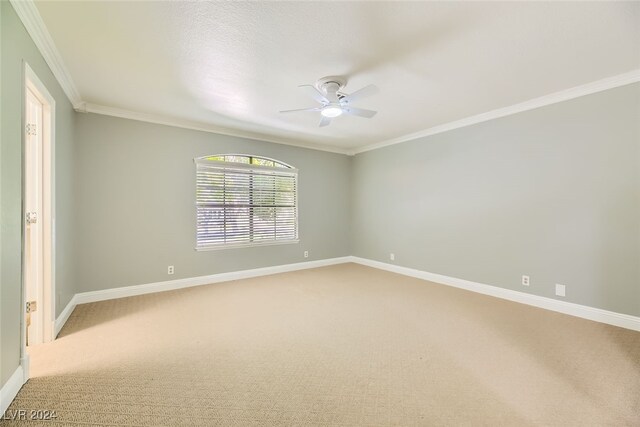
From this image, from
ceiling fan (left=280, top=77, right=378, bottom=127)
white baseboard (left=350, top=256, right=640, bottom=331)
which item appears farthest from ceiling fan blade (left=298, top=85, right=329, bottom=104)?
white baseboard (left=350, top=256, right=640, bottom=331)

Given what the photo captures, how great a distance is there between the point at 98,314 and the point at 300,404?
2.79 metres

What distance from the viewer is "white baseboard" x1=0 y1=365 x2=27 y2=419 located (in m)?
1.57

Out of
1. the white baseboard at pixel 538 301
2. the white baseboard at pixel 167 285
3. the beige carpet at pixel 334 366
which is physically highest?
the white baseboard at pixel 167 285

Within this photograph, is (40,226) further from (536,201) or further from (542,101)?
(542,101)

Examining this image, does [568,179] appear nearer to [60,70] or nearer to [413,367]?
[413,367]

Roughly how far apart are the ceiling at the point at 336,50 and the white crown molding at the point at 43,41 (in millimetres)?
48

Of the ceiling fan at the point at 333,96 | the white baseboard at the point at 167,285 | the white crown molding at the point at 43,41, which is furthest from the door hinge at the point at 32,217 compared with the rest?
the ceiling fan at the point at 333,96

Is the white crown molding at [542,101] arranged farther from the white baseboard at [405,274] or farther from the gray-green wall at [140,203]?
the gray-green wall at [140,203]

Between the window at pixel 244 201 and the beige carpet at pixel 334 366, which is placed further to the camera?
the window at pixel 244 201

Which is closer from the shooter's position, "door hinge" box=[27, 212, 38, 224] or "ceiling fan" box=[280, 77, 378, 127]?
"door hinge" box=[27, 212, 38, 224]

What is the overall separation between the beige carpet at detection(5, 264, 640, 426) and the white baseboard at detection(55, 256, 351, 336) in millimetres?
139

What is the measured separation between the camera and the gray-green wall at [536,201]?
2803mm

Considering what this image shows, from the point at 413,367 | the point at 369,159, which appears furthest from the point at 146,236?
the point at 369,159

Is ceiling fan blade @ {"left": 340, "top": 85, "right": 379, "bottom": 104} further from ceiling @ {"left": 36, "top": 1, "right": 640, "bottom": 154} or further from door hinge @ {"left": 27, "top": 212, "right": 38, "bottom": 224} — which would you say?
door hinge @ {"left": 27, "top": 212, "right": 38, "bottom": 224}
